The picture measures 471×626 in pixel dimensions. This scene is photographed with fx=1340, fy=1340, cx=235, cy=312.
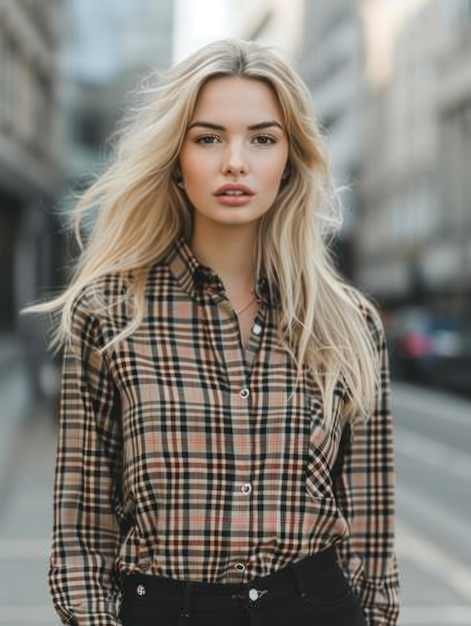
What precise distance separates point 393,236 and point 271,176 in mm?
50280

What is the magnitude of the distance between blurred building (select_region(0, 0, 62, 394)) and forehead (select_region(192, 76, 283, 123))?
26837 mm

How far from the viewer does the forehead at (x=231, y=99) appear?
2.36 metres

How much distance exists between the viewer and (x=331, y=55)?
66.6 m

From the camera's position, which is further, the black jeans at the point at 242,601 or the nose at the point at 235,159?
the nose at the point at 235,159

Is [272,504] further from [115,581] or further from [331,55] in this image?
[331,55]

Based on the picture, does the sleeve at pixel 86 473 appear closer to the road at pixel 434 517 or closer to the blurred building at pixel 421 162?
the road at pixel 434 517

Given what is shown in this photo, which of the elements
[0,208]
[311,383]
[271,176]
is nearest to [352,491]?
[311,383]

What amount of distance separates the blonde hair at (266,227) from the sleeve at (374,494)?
71mm

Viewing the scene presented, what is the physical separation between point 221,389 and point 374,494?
0.44 metres

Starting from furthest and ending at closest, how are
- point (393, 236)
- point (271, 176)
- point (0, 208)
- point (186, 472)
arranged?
point (393, 236)
point (0, 208)
point (271, 176)
point (186, 472)

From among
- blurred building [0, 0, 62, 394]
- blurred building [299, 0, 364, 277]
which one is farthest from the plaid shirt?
blurred building [299, 0, 364, 277]

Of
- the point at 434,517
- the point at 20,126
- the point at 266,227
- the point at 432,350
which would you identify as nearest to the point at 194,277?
the point at 266,227

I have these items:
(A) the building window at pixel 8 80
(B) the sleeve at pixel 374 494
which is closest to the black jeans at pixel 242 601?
(B) the sleeve at pixel 374 494

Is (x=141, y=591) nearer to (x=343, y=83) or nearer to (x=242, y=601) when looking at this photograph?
(x=242, y=601)
